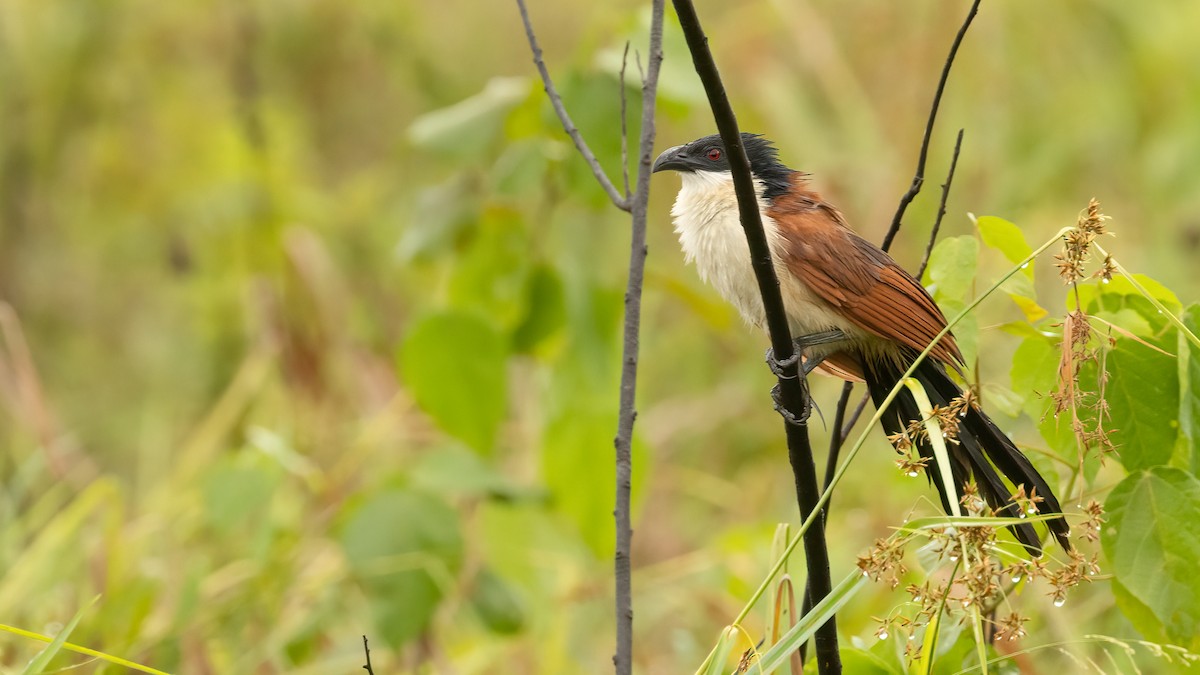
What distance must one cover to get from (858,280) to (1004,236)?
45 cm

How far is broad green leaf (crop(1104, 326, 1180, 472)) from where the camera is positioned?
132 centimetres

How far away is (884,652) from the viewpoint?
4.49ft

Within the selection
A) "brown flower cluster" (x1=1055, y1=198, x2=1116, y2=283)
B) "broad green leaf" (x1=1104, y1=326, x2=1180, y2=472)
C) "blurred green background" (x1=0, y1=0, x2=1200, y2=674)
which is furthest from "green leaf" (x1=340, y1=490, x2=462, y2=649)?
"brown flower cluster" (x1=1055, y1=198, x2=1116, y2=283)

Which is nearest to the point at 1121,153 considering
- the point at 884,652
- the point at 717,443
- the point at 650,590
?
the point at 717,443

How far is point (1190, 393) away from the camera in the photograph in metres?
1.29

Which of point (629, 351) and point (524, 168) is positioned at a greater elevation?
point (524, 168)

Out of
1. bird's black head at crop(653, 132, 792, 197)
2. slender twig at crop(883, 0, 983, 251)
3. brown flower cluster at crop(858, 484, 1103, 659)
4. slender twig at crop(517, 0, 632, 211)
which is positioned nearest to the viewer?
brown flower cluster at crop(858, 484, 1103, 659)

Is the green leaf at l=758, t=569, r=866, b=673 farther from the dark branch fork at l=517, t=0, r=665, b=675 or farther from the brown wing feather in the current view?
the brown wing feather

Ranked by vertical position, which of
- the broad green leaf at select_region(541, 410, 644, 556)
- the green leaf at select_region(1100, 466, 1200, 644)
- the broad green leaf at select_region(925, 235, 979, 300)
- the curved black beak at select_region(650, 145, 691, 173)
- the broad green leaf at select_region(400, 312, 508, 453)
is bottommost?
the green leaf at select_region(1100, 466, 1200, 644)

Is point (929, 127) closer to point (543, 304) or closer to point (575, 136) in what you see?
point (575, 136)

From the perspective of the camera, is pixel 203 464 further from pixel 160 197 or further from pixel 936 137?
pixel 936 137

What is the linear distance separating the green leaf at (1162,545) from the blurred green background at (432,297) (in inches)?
46.1

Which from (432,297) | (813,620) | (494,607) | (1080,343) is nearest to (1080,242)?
(1080,343)

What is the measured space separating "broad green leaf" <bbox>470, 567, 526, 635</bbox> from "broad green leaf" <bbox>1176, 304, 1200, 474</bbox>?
1.70 meters
